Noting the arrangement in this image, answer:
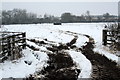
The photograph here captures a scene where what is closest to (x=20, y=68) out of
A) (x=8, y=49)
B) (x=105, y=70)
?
(x=8, y=49)

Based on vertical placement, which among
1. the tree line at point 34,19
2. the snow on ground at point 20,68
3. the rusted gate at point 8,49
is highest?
the tree line at point 34,19

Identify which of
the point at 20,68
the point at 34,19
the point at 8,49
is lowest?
the point at 20,68

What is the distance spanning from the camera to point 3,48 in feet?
40.8

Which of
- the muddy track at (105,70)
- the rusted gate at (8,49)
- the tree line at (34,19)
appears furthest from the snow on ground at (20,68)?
the tree line at (34,19)

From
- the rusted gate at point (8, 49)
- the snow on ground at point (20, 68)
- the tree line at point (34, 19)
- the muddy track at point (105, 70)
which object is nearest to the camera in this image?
the muddy track at point (105, 70)

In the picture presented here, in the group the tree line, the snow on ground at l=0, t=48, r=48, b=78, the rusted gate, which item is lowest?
the snow on ground at l=0, t=48, r=48, b=78

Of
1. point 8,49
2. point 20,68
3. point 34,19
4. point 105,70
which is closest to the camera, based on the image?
point 105,70

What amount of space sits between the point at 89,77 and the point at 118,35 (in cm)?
1028

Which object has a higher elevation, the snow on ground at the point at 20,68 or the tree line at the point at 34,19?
the tree line at the point at 34,19

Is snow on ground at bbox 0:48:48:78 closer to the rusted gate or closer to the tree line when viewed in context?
the rusted gate

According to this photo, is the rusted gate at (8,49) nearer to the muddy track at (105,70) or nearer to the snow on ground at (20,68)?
the snow on ground at (20,68)

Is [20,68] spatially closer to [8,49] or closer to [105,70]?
[8,49]

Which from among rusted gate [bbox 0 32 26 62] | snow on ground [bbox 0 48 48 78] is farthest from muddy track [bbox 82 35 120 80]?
rusted gate [bbox 0 32 26 62]

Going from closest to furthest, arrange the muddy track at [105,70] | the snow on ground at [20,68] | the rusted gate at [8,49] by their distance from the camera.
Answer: the muddy track at [105,70] → the snow on ground at [20,68] → the rusted gate at [8,49]
